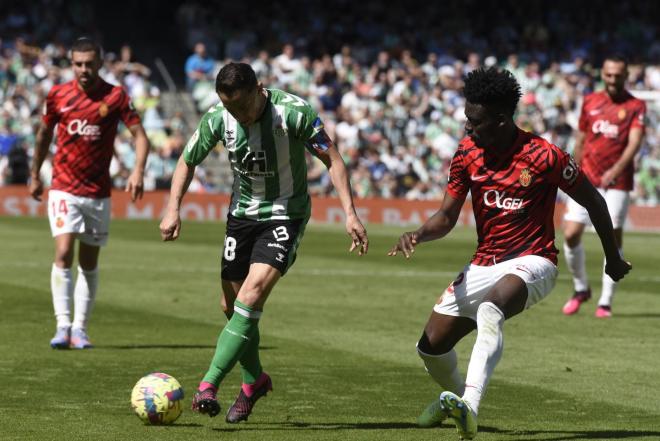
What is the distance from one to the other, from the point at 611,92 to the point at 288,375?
5.78m

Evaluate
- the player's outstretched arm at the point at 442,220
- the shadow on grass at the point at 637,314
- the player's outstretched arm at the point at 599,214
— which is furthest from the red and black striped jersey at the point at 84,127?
the shadow on grass at the point at 637,314

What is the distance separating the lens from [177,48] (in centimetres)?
4122

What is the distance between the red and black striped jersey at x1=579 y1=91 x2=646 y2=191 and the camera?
1449cm

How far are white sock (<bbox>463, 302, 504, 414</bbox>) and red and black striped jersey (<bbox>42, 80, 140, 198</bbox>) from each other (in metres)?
5.06

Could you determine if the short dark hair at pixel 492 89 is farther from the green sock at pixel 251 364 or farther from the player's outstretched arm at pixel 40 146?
the player's outstretched arm at pixel 40 146

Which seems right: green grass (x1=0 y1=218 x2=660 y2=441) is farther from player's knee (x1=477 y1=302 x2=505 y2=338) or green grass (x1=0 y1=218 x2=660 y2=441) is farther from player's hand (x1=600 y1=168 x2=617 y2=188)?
player's hand (x1=600 y1=168 x2=617 y2=188)

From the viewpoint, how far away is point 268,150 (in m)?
8.46

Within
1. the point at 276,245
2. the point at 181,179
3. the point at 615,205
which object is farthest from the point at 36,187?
the point at 615,205

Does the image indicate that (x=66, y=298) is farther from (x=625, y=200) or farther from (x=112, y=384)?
(x=625, y=200)

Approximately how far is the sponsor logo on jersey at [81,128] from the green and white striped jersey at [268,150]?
3.29 m

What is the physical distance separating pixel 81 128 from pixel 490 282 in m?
4.97

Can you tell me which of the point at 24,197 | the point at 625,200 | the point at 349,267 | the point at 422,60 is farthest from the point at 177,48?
the point at 625,200

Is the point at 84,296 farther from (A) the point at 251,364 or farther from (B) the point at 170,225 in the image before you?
(B) the point at 170,225

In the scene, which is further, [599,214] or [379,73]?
[379,73]
